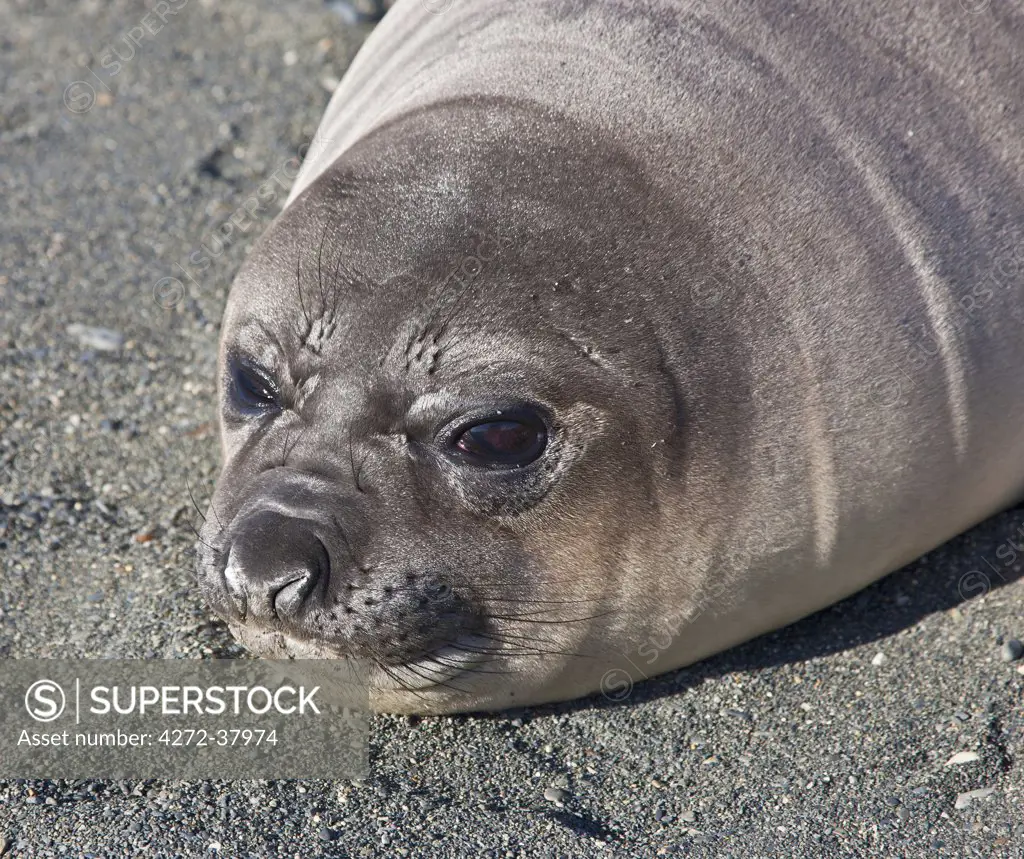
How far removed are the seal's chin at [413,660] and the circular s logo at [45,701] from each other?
0.54 metres

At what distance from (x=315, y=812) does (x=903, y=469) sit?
5.40ft

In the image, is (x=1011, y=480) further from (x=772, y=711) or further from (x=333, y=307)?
(x=333, y=307)

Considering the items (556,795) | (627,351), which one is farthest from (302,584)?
(627,351)

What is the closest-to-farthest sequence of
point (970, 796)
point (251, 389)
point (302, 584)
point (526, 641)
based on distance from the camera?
point (302, 584) < point (970, 796) < point (526, 641) < point (251, 389)

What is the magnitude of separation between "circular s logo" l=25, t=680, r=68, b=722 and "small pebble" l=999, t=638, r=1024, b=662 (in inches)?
94.3

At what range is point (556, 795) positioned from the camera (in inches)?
132

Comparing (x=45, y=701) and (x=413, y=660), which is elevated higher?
(x=413, y=660)

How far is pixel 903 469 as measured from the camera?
11.7ft

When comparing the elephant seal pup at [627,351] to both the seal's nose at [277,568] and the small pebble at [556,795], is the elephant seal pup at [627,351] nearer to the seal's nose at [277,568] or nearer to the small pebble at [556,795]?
the seal's nose at [277,568]

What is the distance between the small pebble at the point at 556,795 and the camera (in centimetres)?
334

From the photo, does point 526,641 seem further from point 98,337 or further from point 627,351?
point 98,337

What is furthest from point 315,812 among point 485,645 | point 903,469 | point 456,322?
point 903,469

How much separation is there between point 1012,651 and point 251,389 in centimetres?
205

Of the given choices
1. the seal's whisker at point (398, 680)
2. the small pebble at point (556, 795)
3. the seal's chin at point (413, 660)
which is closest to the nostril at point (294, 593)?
the seal's chin at point (413, 660)
